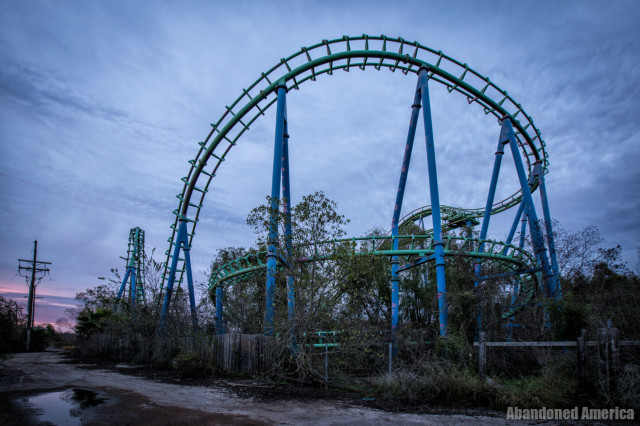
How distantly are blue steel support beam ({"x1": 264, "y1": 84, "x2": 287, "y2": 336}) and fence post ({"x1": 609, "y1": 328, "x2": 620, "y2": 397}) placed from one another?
7.78m

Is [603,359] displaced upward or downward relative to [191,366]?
upward

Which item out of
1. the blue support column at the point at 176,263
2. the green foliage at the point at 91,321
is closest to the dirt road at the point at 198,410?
the blue support column at the point at 176,263

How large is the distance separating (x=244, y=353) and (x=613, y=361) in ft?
30.7

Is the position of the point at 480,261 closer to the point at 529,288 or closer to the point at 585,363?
the point at 529,288

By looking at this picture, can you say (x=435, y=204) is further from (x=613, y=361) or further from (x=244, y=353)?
(x=244, y=353)

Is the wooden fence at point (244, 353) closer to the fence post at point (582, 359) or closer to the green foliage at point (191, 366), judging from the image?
the green foliage at point (191, 366)

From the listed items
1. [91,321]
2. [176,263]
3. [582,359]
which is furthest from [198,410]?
[91,321]

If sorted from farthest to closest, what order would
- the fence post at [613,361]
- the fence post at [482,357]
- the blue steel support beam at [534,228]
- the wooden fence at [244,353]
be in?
the blue steel support beam at [534,228], the wooden fence at [244,353], the fence post at [482,357], the fence post at [613,361]

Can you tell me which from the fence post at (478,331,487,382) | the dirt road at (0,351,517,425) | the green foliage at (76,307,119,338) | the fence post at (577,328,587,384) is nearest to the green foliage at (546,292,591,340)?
the fence post at (577,328,587,384)

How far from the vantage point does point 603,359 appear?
700 cm

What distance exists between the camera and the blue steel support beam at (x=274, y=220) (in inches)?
432

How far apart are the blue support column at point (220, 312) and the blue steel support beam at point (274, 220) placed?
6.41 m

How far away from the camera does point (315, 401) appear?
8117 mm

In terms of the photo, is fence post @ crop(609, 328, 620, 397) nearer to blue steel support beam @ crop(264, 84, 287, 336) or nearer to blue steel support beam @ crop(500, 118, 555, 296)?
blue steel support beam @ crop(500, 118, 555, 296)
